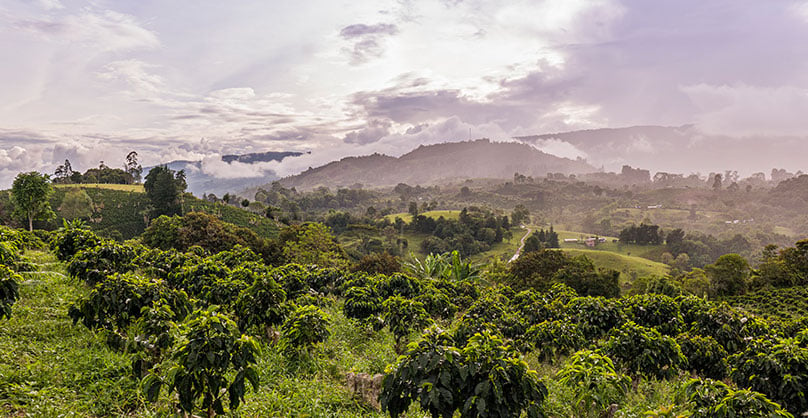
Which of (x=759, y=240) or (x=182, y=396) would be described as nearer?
(x=182, y=396)

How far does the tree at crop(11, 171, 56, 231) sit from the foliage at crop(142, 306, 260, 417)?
40674 millimetres

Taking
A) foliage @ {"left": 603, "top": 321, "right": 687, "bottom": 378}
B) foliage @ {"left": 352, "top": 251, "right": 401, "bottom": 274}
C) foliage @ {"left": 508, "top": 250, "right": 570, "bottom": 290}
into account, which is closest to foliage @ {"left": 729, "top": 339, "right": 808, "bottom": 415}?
foliage @ {"left": 603, "top": 321, "right": 687, "bottom": 378}

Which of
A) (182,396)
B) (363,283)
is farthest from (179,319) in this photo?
(363,283)

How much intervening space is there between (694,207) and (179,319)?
734 ft

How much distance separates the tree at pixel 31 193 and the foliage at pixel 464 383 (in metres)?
42.9

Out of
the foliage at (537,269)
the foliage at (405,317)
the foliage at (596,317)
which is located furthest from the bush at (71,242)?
the foliage at (537,269)

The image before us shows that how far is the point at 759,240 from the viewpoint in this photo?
379 feet

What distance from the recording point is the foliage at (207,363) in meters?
4.57

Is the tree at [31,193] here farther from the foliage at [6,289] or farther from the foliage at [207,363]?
the foliage at [207,363]

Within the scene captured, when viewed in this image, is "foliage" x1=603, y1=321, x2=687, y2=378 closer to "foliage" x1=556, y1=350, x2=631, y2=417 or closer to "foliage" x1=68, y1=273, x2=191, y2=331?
"foliage" x1=556, y1=350, x2=631, y2=417

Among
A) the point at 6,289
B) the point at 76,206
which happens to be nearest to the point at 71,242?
the point at 6,289

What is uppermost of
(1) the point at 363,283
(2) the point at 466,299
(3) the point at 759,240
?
(1) the point at 363,283

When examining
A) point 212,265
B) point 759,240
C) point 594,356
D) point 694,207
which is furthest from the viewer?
point 694,207

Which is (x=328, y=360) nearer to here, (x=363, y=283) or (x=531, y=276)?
(x=363, y=283)
